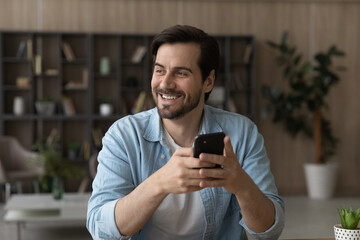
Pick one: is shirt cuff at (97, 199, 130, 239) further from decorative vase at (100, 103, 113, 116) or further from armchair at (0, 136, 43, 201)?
decorative vase at (100, 103, 113, 116)

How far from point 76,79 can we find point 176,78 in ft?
20.5

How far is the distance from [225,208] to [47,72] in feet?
20.1

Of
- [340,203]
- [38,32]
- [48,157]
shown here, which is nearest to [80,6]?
[38,32]

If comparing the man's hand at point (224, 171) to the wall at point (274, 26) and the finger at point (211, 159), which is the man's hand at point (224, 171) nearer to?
the finger at point (211, 159)

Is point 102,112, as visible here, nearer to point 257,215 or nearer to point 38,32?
point 38,32

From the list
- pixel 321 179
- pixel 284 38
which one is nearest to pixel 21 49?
pixel 284 38

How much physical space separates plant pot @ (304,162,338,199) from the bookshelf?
4.05 ft

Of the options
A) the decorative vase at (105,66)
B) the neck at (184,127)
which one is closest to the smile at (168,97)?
the neck at (184,127)

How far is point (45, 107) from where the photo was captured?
7574 millimetres

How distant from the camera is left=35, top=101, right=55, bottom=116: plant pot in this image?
24.8 ft

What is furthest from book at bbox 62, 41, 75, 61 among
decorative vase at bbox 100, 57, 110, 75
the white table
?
the white table

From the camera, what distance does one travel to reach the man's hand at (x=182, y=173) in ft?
4.89

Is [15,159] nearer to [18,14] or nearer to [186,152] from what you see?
[18,14]

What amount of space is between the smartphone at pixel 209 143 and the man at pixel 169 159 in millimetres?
194
